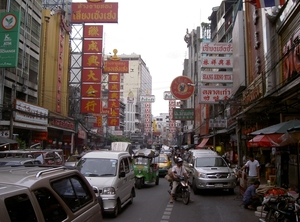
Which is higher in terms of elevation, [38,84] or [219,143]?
[38,84]

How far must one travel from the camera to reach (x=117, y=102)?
4391 centimetres

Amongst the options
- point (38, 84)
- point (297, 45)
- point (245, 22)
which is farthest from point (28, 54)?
point (297, 45)

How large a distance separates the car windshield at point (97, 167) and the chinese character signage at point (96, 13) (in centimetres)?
2655

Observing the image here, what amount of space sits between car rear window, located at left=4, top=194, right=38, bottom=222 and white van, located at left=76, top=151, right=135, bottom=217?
6206mm

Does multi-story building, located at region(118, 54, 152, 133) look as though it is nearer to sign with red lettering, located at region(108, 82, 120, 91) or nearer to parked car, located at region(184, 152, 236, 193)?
sign with red lettering, located at region(108, 82, 120, 91)

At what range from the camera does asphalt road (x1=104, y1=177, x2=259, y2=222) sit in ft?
31.9

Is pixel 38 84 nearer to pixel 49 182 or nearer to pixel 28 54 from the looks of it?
Result: pixel 28 54

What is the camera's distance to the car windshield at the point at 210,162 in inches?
626

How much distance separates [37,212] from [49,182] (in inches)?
23.9

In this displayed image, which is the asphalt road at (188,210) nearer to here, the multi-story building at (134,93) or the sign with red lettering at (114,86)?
the sign with red lettering at (114,86)

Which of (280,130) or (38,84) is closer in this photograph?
(280,130)

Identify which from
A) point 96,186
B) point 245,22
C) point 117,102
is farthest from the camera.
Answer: point 117,102

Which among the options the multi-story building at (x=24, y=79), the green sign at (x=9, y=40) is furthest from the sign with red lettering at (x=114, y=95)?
the green sign at (x=9, y=40)

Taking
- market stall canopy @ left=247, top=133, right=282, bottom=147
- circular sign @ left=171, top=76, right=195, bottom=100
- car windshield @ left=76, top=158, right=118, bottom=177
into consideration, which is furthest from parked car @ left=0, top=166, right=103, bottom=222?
circular sign @ left=171, top=76, right=195, bottom=100
